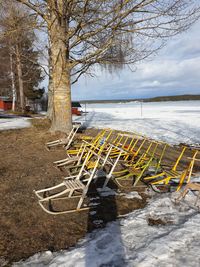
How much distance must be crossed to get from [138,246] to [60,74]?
673 centimetres

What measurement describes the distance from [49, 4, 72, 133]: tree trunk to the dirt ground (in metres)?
2.59

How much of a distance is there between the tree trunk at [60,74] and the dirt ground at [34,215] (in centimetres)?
259

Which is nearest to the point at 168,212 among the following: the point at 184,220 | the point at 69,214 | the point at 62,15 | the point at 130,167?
the point at 184,220

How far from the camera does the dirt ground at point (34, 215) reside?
310 cm

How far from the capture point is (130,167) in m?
6.04

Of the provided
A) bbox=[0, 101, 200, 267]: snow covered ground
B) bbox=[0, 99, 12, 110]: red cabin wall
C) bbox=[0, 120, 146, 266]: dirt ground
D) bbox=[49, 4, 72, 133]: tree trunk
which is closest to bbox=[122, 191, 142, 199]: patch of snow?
bbox=[0, 120, 146, 266]: dirt ground

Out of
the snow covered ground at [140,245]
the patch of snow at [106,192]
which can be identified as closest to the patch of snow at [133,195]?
the patch of snow at [106,192]

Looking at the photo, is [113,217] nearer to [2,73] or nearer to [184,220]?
[184,220]

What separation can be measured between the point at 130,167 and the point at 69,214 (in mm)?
2535

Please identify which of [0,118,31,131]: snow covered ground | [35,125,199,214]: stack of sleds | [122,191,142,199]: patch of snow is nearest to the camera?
[35,125,199,214]: stack of sleds

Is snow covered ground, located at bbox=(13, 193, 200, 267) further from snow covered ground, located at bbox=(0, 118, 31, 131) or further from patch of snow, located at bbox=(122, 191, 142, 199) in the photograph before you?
snow covered ground, located at bbox=(0, 118, 31, 131)

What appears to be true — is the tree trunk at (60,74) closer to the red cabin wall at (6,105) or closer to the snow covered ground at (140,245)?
the snow covered ground at (140,245)

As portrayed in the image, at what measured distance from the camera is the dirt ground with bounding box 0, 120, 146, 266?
310 centimetres

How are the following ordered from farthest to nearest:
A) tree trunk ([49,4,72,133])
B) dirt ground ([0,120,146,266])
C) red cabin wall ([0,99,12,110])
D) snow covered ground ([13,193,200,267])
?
red cabin wall ([0,99,12,110]), tree trunk ([49,4,72,133]), dirt ground ([0,120,146,266]), snow covered ground ([13,193,200,267])
